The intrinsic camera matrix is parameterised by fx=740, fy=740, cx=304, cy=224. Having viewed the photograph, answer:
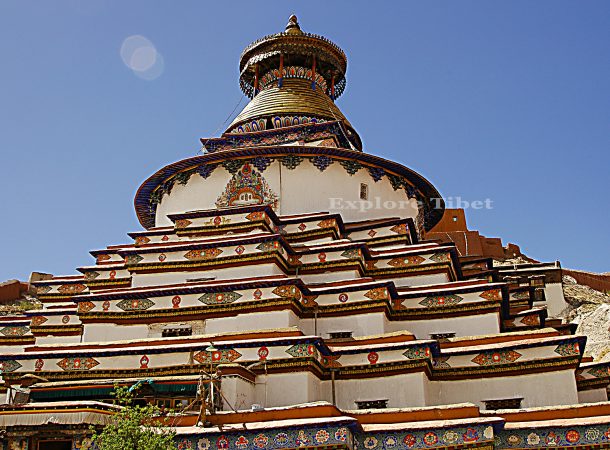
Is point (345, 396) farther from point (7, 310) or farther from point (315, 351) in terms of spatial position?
point (7, 310)

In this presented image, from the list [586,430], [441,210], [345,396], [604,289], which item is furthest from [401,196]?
[604,289]

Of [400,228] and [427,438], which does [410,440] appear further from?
[400,228]

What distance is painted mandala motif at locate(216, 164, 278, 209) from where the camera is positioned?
19781mm

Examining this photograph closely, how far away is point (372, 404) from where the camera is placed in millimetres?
13688

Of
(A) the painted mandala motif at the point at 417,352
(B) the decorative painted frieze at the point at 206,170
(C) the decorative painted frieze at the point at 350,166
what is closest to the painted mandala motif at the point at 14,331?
(B) the decorative painted frieze at the point at 206,170

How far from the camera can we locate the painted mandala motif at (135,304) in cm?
1534

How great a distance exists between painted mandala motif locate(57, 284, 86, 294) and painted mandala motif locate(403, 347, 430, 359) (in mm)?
9680

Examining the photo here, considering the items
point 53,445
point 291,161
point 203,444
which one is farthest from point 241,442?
point 291,161

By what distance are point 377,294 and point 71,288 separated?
882 cm

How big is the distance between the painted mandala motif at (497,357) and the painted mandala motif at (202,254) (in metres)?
6.08

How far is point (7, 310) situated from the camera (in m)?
33.4

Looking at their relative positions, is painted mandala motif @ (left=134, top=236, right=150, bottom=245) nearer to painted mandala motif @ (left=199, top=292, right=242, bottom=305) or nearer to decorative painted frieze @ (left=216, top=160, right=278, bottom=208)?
decorative painted frieze @ (left=216, top=160, right=278, bottom=208)

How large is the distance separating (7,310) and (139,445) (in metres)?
26.9

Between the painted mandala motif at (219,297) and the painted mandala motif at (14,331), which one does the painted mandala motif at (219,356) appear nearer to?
the painted mandala motif at (219,297)
